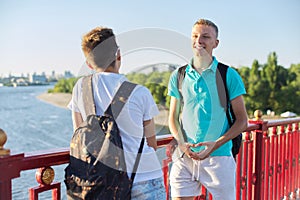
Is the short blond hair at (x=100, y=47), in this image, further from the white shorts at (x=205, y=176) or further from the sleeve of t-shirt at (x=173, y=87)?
the white shorts at (x=205, y=176)

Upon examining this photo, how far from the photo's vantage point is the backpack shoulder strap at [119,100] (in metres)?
1.43

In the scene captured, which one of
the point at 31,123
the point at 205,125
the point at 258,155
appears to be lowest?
the point at 31,123

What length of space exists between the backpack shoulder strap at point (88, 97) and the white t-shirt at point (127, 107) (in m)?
0.01

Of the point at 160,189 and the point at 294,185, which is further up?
the point at 160,189

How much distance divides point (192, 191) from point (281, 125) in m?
1.65

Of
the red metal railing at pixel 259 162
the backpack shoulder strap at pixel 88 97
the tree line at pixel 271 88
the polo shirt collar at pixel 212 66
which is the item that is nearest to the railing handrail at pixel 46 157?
the red metal railing at pixel 259 162

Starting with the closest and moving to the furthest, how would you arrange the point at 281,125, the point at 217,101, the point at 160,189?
the point at 160,189 < the point at 217,101 < the point at 281,125

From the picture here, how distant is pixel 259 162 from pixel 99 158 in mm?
1858

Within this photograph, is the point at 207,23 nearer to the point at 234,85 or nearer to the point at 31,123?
the point at 234,85

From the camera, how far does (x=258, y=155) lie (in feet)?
9.59

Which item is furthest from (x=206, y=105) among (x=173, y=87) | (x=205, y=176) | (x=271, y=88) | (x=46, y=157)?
(x=271, y=88)

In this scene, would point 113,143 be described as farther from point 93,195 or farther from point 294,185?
point 294,185

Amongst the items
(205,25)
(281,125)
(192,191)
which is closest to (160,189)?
(192,191)

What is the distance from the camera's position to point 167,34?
171 centimetres
